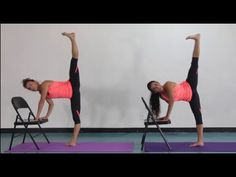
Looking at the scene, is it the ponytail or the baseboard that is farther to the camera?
the baseboard

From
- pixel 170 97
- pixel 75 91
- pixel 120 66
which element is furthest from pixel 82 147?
pixel 120 66

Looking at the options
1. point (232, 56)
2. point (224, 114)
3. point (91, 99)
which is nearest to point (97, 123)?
point (91, 99)

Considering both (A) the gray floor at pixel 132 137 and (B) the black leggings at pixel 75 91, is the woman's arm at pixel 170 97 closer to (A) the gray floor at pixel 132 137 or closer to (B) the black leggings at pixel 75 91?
(A) the gray floor at pixel 132 137

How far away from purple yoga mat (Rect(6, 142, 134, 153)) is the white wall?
1.18 meters

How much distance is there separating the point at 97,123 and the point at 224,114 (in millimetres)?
2386

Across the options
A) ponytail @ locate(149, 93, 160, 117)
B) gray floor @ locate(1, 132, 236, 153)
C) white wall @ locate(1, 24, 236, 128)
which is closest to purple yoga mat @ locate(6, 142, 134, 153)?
gray floor @ locate(1, 132, 236, 153)

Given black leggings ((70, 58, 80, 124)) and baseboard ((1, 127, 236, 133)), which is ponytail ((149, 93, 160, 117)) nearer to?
black leggings ((70, 58, 80, 124))

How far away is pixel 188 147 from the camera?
482 centimetres

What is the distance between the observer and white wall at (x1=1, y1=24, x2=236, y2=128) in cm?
624

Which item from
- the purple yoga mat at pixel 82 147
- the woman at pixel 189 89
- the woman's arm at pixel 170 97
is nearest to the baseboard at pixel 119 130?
the purple yoga mat at pixel 82 147

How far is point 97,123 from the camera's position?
21.1ft

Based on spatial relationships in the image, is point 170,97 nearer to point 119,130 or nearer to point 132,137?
point 132,137

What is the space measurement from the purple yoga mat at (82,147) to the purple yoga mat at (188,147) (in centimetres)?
31

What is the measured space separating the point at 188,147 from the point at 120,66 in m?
2.21
